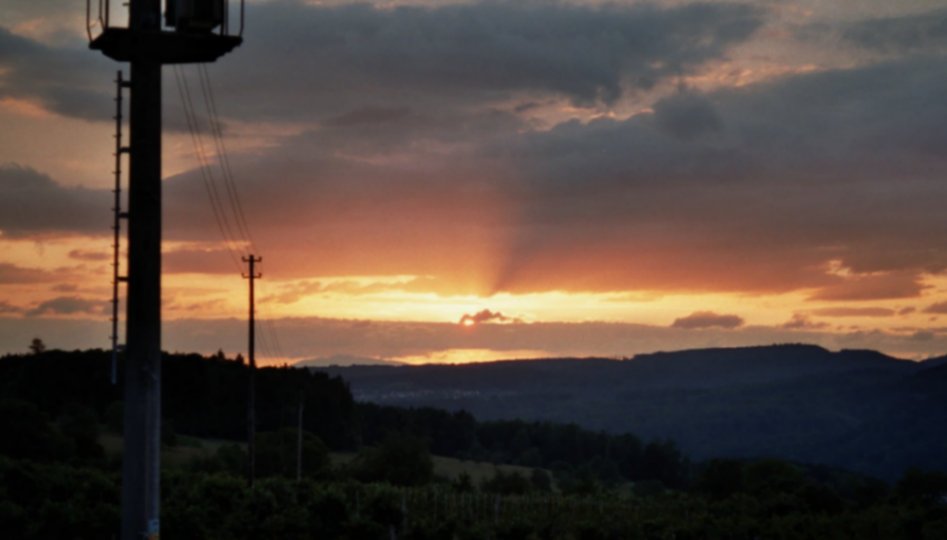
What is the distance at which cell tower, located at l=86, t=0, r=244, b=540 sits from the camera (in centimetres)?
2030

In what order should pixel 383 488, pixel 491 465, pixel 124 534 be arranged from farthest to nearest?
pixel 491 465, pixel 383 488, pixel 124 534

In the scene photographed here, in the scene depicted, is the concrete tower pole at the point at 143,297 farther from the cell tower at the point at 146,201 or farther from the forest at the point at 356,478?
the forest at the point at 356,478

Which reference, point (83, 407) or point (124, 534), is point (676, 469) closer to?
point (83, 407)

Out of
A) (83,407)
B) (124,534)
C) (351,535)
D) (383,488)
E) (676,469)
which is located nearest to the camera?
(124,534)

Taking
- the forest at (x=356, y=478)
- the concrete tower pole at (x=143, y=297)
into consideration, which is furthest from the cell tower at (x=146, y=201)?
the forest at (x=356, y=478)

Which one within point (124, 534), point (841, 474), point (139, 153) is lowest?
point (841, 474)

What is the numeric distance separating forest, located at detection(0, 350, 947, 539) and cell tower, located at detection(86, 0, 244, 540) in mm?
21678

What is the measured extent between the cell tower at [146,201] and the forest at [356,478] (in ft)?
71.1

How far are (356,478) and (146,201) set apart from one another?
7839cm

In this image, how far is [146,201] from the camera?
20.9m

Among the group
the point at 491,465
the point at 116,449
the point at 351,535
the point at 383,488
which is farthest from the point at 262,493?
the point at 491,465

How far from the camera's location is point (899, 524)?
5925 centimetres

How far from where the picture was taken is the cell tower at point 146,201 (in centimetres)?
2030

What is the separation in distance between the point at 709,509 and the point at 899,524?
53.6 feet
